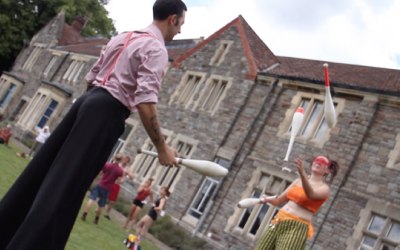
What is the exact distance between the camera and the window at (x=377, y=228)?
43.5ft

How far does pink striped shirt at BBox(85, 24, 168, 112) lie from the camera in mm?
3262

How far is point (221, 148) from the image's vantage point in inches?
725

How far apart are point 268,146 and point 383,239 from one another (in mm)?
5095

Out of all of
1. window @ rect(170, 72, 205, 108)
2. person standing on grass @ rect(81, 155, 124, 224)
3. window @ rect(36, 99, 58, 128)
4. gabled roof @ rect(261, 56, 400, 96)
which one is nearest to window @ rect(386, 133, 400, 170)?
gabled roof @ rect(261, 56, 400, 96)

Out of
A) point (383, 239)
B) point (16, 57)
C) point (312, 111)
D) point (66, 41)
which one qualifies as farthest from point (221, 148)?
point (16, 57)

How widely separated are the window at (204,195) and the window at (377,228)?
5.26 metres

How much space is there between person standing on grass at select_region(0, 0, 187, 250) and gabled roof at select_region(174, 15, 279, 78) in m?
15.6

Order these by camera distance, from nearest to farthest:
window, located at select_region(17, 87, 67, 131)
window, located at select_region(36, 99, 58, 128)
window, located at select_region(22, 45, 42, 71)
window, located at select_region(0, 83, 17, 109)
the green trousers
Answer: the green trousers < window, located at select_region(17, 87, 67, 131) < window, located at select_region(36, 99, 58, 128) < window, located at select_region(0, 83, 17, 109) < window, located at select_region(22, 45, 42, 71)

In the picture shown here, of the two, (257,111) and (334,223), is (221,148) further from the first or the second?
(334,223)

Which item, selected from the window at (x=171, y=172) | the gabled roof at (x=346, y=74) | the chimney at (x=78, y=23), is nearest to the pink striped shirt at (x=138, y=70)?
the gabled roof at (x=346, y=74)

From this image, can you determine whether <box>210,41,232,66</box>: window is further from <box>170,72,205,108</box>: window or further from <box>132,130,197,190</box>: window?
<box>132,130,197,190</box>: window

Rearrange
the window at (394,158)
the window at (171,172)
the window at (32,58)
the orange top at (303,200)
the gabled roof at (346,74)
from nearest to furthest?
1. the orange top at (303,200)
2. the window at (394,158)
3. the gabled roof at (346,74)
4. the window at (171,172)
5. the window at (32,58)

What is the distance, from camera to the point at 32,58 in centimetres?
4019

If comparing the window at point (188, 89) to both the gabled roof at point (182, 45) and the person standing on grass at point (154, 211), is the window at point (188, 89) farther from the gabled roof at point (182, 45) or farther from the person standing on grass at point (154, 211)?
the person standing on grass at point (154, 211)
